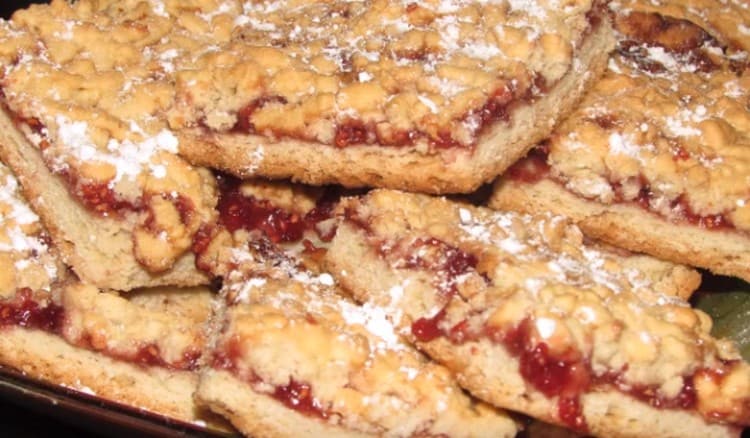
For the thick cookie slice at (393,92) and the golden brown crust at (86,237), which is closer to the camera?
the thick cookie slice at (393,92)

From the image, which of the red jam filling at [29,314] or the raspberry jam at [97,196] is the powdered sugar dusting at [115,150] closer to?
the raspberry jam at [97,196]

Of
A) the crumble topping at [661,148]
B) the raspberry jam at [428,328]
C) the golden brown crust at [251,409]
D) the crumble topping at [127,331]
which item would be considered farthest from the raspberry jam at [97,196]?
the crumble topping at [661,148]

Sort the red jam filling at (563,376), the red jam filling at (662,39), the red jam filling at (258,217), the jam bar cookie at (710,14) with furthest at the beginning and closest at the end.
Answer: the jam bar cookie at (710,14), the red jam filling at (662,39), the red jam filling at (258,217), the red jam filling at (563,376)

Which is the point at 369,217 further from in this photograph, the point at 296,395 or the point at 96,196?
the point at 96,196

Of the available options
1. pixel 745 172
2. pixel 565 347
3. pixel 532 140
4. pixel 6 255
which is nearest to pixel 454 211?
pixel 532 140

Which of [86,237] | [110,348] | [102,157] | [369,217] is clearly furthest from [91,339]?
[369,217]

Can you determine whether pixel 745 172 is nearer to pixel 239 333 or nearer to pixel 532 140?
pixel 532 140
